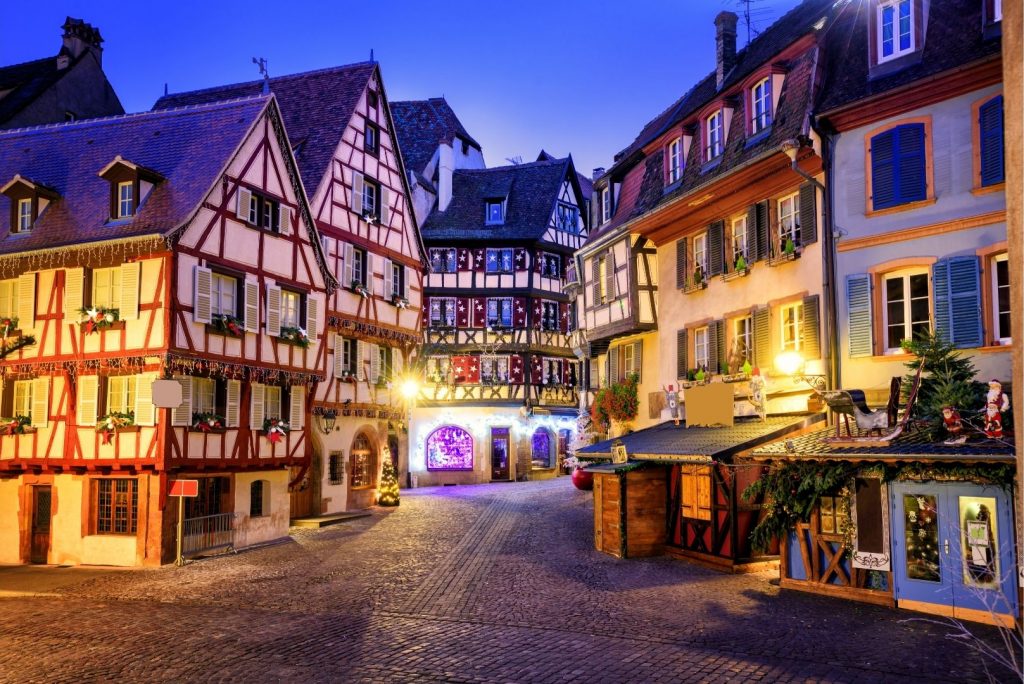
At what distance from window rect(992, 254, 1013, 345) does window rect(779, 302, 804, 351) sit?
3673 millimetres

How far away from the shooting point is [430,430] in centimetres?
4166

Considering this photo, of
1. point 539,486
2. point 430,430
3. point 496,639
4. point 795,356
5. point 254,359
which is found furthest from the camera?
point 430,430

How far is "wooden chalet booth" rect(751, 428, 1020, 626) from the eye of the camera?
12055mm

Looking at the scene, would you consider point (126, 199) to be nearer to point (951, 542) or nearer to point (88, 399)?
point (88, 399)

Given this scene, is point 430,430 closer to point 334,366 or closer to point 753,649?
point 334,366

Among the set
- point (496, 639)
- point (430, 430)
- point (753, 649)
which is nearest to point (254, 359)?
point (496, 639)

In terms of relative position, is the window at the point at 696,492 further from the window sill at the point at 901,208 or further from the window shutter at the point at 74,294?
the window shutter at the point at 74,294

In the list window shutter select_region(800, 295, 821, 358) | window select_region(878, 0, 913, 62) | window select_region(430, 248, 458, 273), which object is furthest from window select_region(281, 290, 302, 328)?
window select_region(430, 248, 458, 273)

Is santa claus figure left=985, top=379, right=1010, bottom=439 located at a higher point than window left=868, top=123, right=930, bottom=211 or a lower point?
lower

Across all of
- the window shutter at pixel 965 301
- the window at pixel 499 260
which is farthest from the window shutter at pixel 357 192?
the window shutter at pixel 965 301

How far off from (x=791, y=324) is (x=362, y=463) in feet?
54.1

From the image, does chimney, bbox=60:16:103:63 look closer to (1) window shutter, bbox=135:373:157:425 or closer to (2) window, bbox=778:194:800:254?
(1) window shutter, bbox=135:373:157:425

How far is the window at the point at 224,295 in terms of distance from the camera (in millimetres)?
21406

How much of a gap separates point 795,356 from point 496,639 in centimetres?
881
